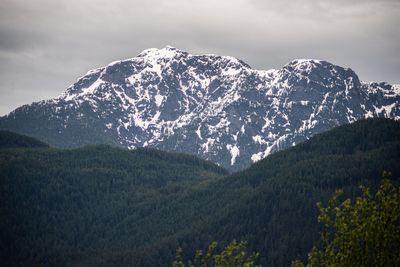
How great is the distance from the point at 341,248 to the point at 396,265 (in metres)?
4.48

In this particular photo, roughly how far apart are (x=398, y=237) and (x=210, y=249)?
1513 cm

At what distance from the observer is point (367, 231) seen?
5516cm

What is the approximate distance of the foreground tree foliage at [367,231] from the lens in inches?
2148

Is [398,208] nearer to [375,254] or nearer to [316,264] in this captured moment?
[375,254]

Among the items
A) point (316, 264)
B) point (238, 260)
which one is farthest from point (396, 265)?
point (238, 260)

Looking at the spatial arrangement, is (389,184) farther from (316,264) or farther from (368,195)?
(316,264)

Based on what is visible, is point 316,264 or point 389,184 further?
point 316,264

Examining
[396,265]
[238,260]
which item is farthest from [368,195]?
[238,260]

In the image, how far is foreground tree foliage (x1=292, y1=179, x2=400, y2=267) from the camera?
54.6 metres

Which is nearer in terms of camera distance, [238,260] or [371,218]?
[371,218]

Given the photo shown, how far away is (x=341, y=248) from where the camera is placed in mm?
55094

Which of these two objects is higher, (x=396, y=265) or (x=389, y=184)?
(x=389, y=184)

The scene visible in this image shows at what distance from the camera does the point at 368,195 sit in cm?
5500

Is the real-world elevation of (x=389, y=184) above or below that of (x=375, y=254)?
above
